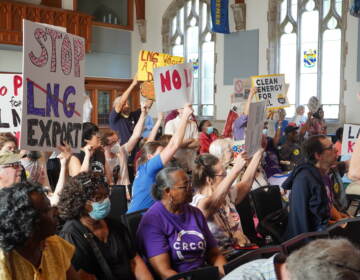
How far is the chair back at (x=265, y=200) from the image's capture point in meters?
4.24

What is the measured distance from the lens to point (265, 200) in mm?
4363

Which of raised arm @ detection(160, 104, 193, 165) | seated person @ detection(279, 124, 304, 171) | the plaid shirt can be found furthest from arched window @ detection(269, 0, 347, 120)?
the plaid shirt

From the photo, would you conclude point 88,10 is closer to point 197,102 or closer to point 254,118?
point 197,102

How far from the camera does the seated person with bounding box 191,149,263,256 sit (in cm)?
336

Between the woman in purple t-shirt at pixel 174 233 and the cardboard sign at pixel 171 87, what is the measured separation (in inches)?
81.0

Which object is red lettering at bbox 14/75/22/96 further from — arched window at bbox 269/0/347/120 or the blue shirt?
arched window at bbox 269/0/347/120

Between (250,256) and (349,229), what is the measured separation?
121cm

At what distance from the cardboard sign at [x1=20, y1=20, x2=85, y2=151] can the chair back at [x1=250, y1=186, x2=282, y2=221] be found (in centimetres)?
160

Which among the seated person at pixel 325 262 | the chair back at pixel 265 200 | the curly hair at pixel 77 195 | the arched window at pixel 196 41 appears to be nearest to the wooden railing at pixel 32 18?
the arched window at pixel 196 41

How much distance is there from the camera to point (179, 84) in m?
5.15

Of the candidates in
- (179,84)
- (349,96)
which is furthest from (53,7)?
(179,84)

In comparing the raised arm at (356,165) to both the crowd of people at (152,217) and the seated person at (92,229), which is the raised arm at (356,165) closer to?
the crowd of people at (152,217)

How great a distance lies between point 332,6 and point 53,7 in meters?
8.18

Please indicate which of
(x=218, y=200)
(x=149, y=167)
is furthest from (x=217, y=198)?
(x=149, y=167)
